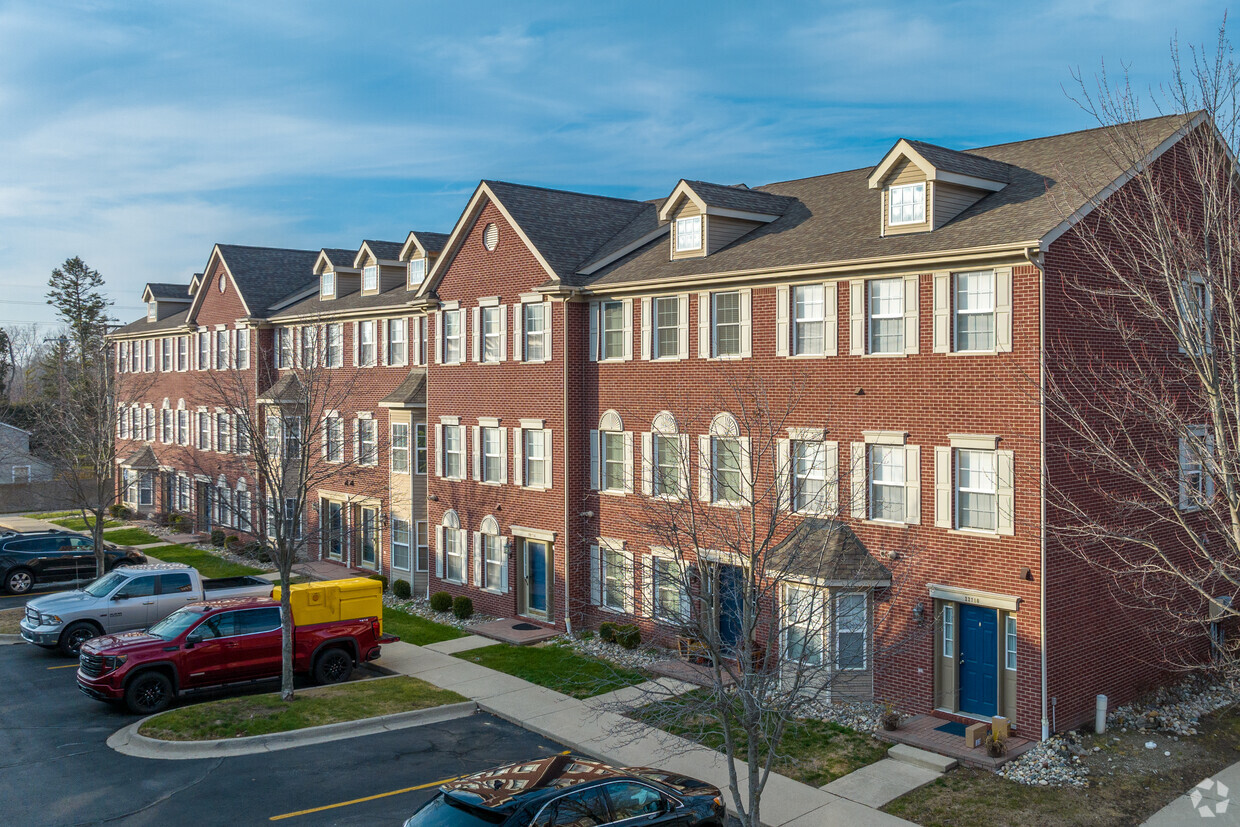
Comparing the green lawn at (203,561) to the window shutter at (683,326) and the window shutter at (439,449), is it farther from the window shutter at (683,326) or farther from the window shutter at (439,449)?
the window shutter at (683,326)

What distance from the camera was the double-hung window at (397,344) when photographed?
115 ft

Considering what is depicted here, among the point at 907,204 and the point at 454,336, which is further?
the point at 454,336

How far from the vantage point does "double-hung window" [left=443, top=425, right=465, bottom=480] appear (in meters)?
30.7

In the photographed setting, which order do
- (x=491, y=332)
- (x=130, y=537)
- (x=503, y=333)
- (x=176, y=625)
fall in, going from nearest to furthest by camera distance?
(x=176, y=625), (x=503, y=333), (x=491, y=332), (x=130, y=537)

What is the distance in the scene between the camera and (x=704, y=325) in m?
23.5

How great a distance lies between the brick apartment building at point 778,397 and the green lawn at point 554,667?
1856mm

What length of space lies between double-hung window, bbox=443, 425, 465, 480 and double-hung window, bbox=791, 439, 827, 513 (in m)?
12.8

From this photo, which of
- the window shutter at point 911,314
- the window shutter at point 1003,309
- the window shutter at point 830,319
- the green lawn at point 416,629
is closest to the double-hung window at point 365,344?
the green lawn at point 416,629

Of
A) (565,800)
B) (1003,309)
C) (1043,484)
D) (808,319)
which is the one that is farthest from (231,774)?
(1003,309)

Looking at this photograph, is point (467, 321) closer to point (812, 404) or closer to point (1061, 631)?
point (812, 404)

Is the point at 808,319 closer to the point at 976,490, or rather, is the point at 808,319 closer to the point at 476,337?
the point at 976,490

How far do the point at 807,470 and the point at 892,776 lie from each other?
261 inches

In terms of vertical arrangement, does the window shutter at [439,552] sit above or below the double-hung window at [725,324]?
below

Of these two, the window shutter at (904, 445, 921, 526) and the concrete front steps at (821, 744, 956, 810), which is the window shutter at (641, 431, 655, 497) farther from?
the concrete front steps at (821, 744, 956, 810)
